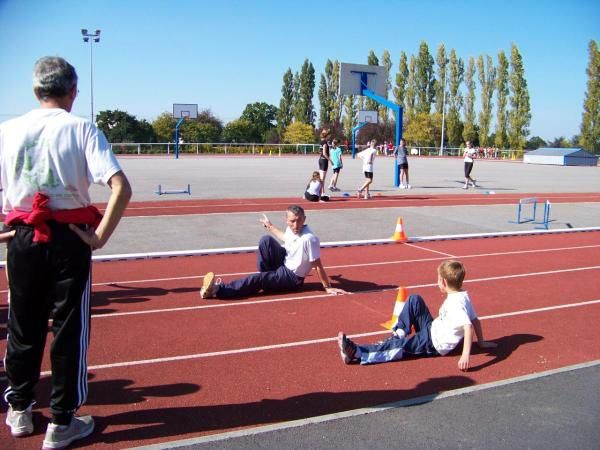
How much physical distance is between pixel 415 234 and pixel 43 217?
392 inches

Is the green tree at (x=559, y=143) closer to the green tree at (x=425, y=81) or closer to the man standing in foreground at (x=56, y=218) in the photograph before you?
the green tree at (x=425, y=81)

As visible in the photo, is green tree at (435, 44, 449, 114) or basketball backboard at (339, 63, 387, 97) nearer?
Result: basketball backboard at (339, 63, 387, 97)

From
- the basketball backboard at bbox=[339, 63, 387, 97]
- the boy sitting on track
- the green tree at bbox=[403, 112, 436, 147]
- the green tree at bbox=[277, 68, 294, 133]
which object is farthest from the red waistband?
the green tree at bbox=[277, 68, 294, 133]

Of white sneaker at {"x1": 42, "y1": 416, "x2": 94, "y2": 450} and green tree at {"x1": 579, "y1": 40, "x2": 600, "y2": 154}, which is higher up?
green tree at {"x1": 579, "y1": 40, "x2": 600, "y2": 154}

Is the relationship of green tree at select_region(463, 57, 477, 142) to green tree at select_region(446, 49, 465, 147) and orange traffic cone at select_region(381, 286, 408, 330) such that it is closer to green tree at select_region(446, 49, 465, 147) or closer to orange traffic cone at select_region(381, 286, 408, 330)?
green tree at select_region(446, 49, 465, 147)

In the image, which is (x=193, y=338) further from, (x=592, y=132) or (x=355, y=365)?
(x=592, y=132)

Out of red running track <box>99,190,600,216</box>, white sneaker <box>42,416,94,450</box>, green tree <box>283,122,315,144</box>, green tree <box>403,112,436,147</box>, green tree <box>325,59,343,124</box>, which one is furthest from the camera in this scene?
green tree <box>325,59,343,124</box>

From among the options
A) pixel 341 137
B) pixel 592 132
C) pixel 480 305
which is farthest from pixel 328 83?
pixel 480 305

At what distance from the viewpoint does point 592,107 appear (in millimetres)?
61250

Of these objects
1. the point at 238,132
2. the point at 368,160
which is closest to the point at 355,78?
the point at 368,160

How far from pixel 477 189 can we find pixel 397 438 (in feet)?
68.3

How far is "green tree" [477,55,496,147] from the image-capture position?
75375mm

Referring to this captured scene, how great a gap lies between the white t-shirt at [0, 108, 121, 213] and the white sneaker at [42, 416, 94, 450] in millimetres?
1306

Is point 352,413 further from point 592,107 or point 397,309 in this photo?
point 592,107
